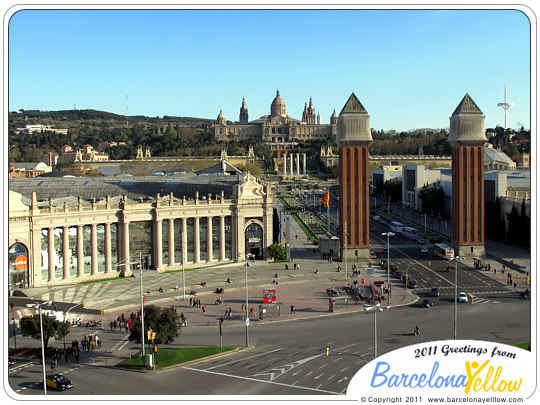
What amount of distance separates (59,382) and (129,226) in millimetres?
36695

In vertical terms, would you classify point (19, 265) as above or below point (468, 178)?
below

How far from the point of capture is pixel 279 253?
75.0 metres

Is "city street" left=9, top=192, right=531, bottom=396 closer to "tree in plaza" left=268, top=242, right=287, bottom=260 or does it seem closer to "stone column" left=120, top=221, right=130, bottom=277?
"tree in plaza" left=268, top=242, right=287, bottom=260

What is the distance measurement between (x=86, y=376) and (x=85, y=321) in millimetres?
14848

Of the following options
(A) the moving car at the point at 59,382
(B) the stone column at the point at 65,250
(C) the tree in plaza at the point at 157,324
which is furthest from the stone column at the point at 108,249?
(A) the moving car at the point at 59,382

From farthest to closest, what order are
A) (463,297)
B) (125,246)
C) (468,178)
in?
(468,178) < (125,246) < (463,297)

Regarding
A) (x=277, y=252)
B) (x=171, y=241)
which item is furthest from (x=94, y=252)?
(x=277, y=252)

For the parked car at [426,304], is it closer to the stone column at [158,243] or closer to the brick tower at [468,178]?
the brick tower at [468,178]

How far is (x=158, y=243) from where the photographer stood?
229 ft

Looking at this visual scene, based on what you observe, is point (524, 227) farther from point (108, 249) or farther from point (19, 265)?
point (19, 265)

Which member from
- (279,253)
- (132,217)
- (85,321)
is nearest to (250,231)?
(279,253)

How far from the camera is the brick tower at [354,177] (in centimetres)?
7769

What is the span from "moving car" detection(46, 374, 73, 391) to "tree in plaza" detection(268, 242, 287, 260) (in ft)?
140

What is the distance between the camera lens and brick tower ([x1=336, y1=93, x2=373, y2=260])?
77.7 metres
